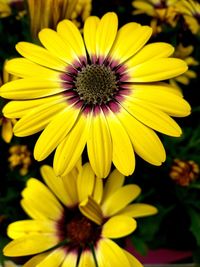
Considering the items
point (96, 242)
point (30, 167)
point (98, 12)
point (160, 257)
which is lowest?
point (160, 257)

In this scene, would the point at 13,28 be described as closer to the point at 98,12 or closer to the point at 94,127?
the point at 98,12

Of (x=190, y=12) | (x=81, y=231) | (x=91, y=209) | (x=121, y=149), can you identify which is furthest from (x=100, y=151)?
(x=190, y=12)

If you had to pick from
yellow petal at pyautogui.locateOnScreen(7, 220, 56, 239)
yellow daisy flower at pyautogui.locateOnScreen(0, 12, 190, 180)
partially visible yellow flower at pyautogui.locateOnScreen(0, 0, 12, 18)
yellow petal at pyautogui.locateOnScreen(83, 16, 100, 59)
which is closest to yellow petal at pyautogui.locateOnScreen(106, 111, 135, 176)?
yellow daisy flower at pyautogui.locateOnScreen(0, 12, 190, 180)

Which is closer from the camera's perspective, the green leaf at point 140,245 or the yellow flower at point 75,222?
the yellow flower at point 75,222

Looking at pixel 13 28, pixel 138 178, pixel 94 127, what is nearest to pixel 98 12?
pixel 13 28

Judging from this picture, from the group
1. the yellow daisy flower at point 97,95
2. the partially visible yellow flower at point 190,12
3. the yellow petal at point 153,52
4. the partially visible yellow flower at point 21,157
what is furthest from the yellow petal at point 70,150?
the partially visible yellow flower at point 190,12

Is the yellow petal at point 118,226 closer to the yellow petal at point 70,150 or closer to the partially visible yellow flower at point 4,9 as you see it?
the yellow petal at point 70,150
